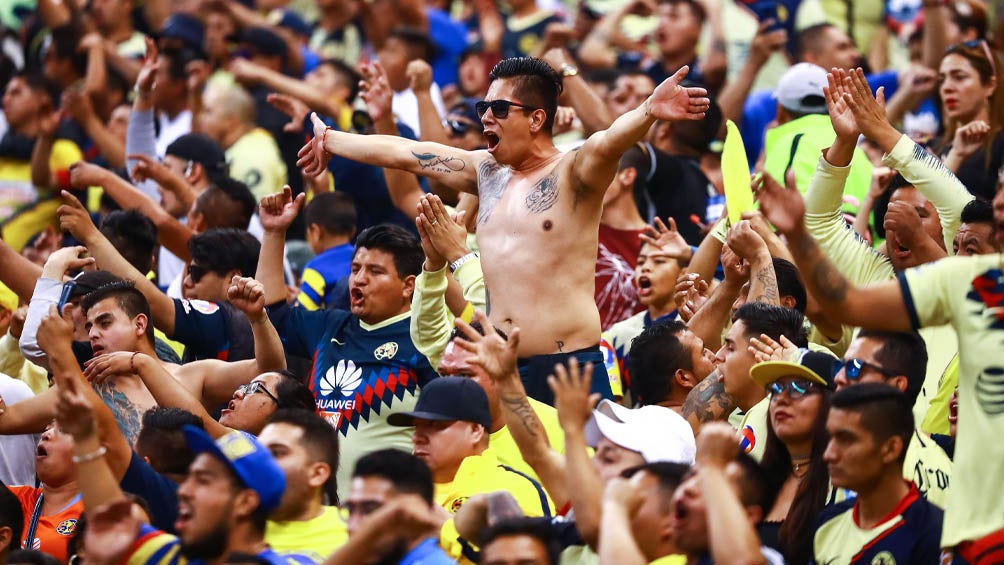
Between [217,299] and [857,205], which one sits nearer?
[217,299]

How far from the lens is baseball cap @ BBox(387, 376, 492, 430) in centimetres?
677

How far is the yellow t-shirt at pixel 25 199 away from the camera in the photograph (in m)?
12.6

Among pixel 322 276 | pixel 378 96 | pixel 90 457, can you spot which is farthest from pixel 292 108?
pixel 90 457

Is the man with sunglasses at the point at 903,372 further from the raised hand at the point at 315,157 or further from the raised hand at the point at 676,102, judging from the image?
the raised hand at the point at 315,157

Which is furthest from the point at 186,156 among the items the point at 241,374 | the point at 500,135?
the point at 500,135

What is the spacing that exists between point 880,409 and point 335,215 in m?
5.01

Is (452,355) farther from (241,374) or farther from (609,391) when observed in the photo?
(241,374)

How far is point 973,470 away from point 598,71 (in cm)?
784

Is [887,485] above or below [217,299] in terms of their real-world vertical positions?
above

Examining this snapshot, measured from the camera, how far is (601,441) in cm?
624

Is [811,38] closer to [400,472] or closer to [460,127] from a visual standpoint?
[460,127]

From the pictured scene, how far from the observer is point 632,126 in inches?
275

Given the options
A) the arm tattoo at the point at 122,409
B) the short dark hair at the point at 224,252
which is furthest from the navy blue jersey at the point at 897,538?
the short dark hair at the point at 224,252

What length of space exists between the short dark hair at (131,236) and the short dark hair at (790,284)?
152 inches
